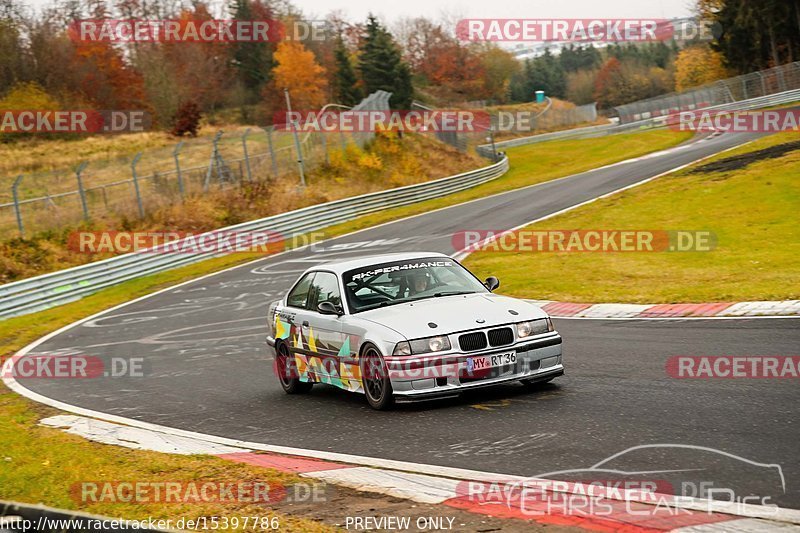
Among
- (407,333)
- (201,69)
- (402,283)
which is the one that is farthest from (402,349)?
(201,69)

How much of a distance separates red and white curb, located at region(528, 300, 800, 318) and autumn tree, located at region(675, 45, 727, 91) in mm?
81218

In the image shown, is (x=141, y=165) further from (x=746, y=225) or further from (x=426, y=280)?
(x=426, y=280)

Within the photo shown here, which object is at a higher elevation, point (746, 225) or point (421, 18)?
point (421, 18)

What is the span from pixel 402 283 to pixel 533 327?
162 centimetres

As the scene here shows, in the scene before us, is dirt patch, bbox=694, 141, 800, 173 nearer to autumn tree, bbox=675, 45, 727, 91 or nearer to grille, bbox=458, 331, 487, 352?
grille, bbox=458, 331, 487, 352

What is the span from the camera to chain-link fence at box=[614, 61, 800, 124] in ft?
194

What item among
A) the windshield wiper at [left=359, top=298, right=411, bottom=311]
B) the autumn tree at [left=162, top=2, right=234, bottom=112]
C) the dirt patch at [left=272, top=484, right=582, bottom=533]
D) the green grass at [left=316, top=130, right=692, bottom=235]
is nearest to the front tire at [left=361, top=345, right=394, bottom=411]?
the windshield wiper at [left=359, top=298, right=411, bottom=311]

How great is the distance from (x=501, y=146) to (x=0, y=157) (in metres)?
40.7

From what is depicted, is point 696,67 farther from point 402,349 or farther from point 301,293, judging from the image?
point 402,349

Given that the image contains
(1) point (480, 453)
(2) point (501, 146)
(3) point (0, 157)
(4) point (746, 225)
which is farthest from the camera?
(2) point (501, 146)

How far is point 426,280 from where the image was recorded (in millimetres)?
9938

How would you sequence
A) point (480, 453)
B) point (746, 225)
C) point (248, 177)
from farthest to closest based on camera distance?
point (248, 177)
point (746, 225)
point (480, 453)

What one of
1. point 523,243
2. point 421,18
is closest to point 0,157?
point 523,243

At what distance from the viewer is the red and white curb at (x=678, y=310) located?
12.1 meters
